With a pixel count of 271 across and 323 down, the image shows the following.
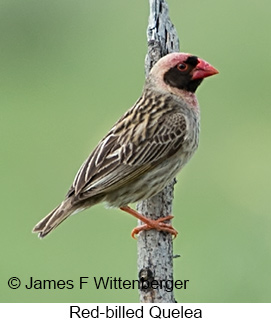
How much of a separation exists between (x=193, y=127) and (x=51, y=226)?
1.09 meters

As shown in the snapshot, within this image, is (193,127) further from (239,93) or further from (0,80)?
(0,80)

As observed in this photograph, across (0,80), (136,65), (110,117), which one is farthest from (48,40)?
(110,117)

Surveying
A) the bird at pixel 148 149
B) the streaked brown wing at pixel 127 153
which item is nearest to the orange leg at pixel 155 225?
the bird at pixel 148 149

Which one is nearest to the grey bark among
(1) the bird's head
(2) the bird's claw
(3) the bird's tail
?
(2) the bird's claw

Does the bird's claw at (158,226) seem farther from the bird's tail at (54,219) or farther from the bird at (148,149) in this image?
the bird's tail at (54,219)

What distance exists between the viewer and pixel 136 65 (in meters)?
15.2

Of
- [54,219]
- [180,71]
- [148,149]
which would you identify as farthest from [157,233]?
[180,71]

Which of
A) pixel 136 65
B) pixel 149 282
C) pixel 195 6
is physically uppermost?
pixel 195 6

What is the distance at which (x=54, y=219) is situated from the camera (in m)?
7.94

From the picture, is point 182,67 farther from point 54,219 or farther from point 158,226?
point 54,219

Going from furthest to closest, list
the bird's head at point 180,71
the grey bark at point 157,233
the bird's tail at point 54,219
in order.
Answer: the bird's head at point 180,71
the bird's tail at point 54,219
the grey bark at point 157,233

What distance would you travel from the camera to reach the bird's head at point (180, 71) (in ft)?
26.8

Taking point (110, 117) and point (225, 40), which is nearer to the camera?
point (110, 117)

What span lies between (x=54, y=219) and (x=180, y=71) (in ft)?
3.87
